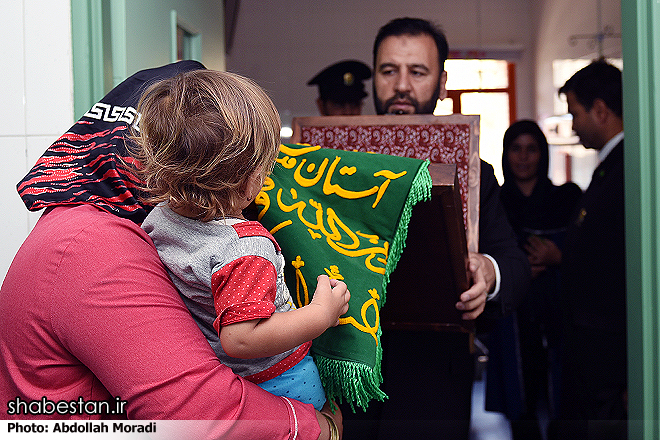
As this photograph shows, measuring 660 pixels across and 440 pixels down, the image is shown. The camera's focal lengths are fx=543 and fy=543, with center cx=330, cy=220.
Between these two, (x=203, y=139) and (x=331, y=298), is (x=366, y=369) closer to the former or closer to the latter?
(x=331, y=298)

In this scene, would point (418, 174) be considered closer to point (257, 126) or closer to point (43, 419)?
point (257, 126)

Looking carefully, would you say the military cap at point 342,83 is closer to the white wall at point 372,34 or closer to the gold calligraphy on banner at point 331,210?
the gold calligraphy on banner at point 331,210

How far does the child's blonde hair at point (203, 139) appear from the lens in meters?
0.81

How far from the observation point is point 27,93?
1.39m

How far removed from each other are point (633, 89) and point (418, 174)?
0.68m

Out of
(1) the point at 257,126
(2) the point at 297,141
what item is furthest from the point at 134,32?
(1) the point at 257,126

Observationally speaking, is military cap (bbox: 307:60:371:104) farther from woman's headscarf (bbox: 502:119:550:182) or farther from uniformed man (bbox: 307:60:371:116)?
woman's headscarf (bbox: 502:119:550:182)

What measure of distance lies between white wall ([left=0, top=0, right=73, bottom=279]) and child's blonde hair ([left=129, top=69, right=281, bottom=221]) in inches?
26.6

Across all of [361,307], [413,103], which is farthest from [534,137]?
[361,307]

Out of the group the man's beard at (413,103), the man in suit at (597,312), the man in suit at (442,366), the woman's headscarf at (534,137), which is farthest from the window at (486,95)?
the man in suit at (442,366)

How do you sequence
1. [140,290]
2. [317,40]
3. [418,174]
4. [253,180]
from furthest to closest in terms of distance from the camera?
[317,40] < [418,174] < [253,180] < [140,290]

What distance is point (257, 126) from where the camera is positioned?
84 cm

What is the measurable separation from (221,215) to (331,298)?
0.22 metres

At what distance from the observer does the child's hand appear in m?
0.87
